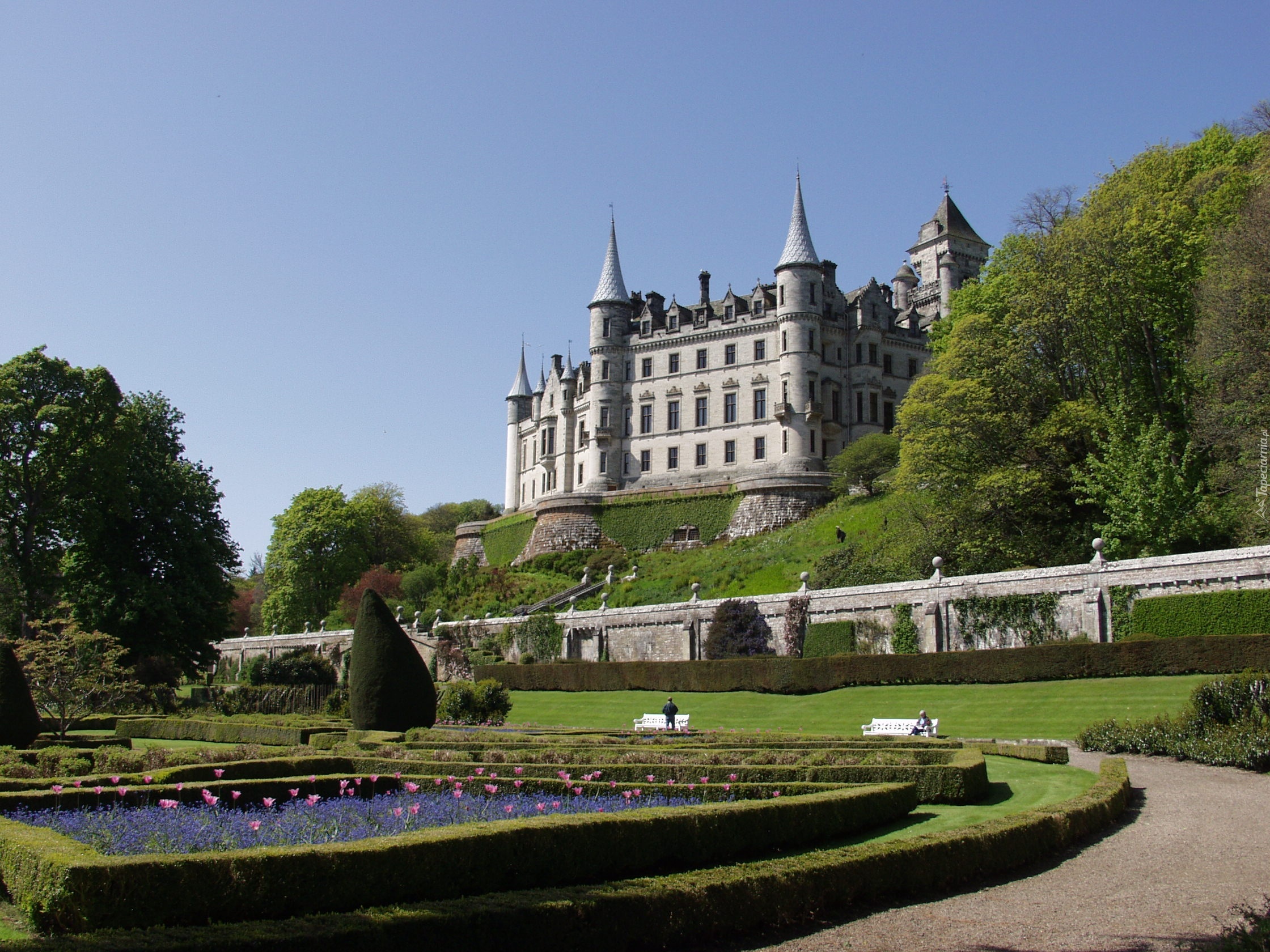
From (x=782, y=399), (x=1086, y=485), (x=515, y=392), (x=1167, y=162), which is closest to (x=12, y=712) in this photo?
(x=1086, y=485)

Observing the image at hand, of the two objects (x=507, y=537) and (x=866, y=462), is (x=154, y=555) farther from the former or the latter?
(x=507, y=537)

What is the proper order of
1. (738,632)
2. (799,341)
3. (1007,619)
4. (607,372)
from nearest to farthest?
(1007,619) → (738,632) → (799,341) → (607,372)

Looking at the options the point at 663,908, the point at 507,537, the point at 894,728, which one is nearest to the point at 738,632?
the point at 894,728

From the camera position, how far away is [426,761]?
52.6ft

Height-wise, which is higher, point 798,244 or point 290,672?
point 798,244

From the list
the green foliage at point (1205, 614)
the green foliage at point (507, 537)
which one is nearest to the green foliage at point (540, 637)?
the green foliage at point (507, 537)

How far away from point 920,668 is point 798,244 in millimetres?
41905

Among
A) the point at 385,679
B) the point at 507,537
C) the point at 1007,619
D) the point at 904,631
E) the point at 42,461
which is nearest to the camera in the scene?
the point at 385,679

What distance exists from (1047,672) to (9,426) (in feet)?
111

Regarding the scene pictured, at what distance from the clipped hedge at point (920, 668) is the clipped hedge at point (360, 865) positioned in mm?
18694

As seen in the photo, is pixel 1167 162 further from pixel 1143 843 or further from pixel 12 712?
pixel 12 712

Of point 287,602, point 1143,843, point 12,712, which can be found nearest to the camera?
point 1143,843

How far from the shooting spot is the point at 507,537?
78812 mm

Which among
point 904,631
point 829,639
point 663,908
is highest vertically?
point 904,631
